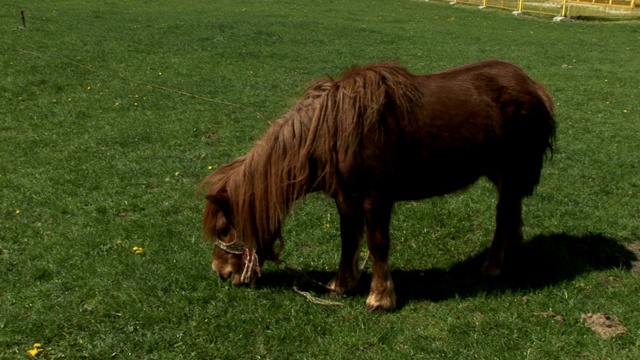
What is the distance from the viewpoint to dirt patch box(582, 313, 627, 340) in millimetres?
4387

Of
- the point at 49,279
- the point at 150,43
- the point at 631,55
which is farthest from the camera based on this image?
the point at 631,55

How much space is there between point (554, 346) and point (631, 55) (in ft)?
52.9

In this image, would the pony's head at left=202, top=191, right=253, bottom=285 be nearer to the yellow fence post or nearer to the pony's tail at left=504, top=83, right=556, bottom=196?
the pony's tail at left=504, top=83, right=556, bottom=196

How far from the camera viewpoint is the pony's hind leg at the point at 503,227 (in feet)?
17.5

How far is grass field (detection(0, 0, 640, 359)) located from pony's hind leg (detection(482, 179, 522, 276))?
15cm

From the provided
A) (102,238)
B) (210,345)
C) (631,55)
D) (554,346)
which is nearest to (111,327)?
(210,345)

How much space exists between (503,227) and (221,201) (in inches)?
96.2

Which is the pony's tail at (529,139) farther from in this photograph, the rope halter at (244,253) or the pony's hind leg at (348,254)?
the rope halter at (244,253)

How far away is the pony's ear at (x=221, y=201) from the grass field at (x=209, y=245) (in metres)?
0.71

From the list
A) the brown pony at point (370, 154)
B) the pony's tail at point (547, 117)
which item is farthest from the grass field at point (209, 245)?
the pony's tail at point (547, 117)

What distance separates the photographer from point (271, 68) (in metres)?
14.4

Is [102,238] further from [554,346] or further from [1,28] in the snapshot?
[1,28]

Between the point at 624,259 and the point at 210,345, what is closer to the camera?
the point at 210,345

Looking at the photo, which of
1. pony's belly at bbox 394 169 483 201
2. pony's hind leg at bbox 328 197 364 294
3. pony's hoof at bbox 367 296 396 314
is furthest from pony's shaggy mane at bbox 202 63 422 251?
pony's hoof at bbox 367 296 396 314
